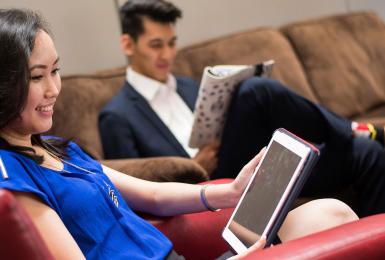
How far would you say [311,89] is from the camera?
111 inches

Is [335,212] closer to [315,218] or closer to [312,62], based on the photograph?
[315,218]

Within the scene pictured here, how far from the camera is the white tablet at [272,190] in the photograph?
3.57 ft

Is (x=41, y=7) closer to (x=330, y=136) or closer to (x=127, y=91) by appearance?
(x=127, y=91)

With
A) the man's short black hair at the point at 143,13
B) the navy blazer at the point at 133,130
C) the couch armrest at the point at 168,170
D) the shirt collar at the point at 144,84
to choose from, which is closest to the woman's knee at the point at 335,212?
the couch armrest at the point at 168,170

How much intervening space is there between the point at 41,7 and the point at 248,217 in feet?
4.89

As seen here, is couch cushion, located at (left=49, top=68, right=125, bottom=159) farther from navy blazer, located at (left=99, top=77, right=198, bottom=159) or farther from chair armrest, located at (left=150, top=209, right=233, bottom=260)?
chair armrest, located at (left=150, top=209, right=233, bottom=260)

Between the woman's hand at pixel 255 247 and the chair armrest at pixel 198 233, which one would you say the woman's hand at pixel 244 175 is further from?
the woman's hand at pixel 255 247

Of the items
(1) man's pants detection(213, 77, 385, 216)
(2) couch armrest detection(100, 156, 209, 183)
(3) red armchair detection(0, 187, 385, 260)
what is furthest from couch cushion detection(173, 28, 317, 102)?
(3) red armchair detection(0, 187, 385, 260)

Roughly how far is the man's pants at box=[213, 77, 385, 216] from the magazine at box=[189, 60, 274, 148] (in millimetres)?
38

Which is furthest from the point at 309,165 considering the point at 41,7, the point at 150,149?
the point at 41,7

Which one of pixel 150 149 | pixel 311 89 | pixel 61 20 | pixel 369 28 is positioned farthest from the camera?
pixel 369 28

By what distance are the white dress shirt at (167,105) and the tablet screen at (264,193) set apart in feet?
2.98

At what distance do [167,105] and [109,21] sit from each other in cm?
57

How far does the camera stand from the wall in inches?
96.3
